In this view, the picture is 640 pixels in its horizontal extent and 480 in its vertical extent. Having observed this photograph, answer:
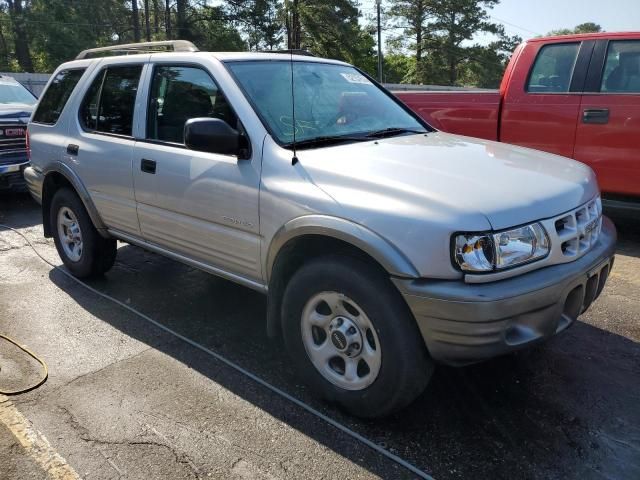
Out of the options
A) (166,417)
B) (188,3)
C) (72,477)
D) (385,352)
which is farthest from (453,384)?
(188,3)

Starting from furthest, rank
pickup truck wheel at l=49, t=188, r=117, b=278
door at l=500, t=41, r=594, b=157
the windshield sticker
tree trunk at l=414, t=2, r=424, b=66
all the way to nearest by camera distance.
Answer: tree trunk at l=414, t=2, r=424, b=66
door at l=500, t=41, r=594, b=157
pickup truck wheel at l=49, t=188, r=117, b=278
the windshield sticker

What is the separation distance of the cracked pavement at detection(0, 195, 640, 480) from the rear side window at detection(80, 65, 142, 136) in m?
1.40

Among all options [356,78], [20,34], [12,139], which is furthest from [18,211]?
[20,34]

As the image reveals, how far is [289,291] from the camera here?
9.54ft

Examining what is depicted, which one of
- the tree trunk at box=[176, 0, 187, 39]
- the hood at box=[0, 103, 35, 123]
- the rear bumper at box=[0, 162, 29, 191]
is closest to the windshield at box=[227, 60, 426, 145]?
the rear bumper at box=[0, 162, 29, 191]

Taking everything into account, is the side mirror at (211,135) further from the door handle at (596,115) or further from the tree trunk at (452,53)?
the tree trunk at (452,53)

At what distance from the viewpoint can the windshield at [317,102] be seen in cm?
323

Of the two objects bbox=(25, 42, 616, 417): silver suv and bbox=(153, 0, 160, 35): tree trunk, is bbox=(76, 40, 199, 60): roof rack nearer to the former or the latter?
bbox=(25, 42, 616, 417): silver suv

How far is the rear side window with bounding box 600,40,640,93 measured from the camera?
Answer: 5.26m

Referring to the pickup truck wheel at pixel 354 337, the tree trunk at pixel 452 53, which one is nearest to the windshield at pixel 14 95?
the pickup truck wheel at pixel 354 337

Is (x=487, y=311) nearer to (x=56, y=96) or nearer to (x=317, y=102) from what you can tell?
(x=317, y=102)

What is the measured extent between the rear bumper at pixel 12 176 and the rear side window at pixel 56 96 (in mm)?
2951

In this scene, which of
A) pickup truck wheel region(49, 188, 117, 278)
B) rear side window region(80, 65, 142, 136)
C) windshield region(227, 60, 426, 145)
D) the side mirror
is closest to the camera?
the side mirror

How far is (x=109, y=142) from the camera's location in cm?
414
